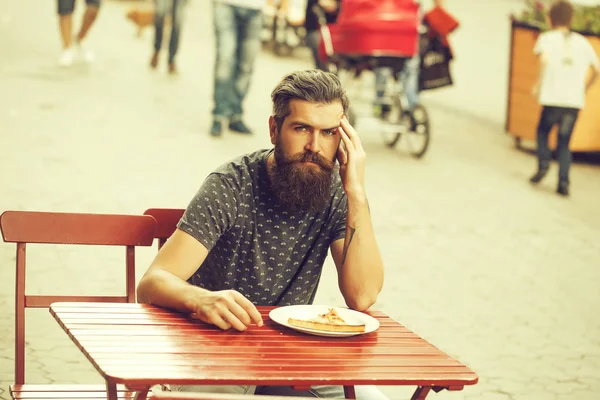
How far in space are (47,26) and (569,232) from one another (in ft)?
40.8

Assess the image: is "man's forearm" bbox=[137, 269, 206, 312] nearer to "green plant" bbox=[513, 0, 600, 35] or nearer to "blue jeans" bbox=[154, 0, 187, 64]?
"green plant" bbox=[513, 0, 600, 35]

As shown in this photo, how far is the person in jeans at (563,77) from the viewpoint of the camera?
9953 millimetres

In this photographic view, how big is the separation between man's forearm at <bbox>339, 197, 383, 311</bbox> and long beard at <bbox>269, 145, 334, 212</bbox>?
15 centimetres

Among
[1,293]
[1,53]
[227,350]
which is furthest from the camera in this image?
[1,53]

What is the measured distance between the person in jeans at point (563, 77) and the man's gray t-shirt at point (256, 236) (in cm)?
664

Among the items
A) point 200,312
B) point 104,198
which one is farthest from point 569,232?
point 200,312

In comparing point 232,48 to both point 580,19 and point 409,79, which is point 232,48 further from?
point 580,19

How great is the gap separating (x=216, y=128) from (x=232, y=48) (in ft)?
2.75

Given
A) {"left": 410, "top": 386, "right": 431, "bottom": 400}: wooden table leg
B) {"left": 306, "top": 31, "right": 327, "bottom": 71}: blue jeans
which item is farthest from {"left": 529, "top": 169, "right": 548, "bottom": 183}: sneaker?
{"left": 410, "top": 386, "right": 431, "bottom": 400}: wooden table leg

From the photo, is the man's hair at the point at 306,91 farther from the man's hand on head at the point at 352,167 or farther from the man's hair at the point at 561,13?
the man's hair at the point at 561,13

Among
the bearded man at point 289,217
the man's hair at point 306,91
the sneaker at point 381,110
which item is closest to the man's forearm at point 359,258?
the bearded man at point 289,217

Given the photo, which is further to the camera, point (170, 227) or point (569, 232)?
point (569, 232)

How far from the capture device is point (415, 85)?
1205 centimetres

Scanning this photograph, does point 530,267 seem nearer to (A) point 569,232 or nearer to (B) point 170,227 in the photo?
(A) point 569,232
